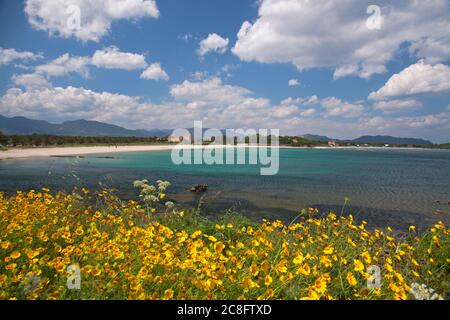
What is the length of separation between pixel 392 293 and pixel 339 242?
2.25 m

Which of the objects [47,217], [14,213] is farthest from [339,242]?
[14,213]

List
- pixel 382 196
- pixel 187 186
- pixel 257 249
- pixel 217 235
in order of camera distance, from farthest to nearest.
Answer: pixel 187 186
pixel 382 196
pixel 217 235
pixel 257 249

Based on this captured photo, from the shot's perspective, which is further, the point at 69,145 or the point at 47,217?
the point at 69,145

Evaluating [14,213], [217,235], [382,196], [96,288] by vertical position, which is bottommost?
[382,196]

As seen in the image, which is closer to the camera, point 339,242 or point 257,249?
point 257,249

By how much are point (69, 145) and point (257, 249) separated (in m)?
93.6
